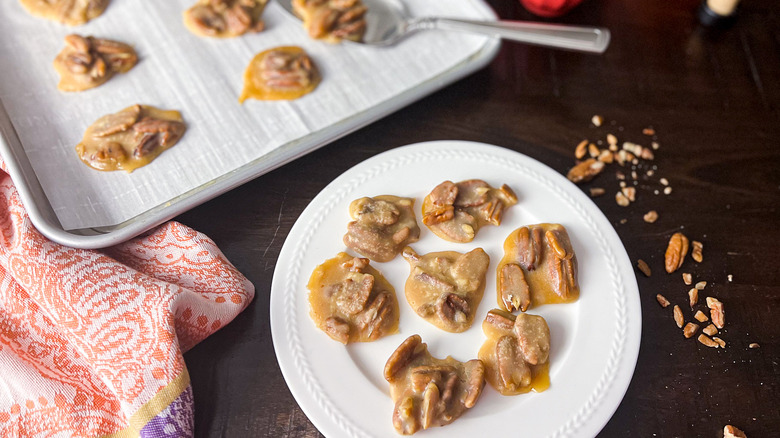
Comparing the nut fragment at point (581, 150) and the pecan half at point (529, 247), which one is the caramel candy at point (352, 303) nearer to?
the pecan half at point (529, 247)

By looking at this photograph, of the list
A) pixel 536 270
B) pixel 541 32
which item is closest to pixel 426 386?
pixel 536 270

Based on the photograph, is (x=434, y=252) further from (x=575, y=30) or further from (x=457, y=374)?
(x=575, y=30)

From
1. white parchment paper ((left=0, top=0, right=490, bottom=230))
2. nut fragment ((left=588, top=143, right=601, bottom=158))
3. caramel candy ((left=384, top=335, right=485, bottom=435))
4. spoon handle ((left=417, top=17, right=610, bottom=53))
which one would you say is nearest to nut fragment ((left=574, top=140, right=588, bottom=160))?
nut fragment ((left=588, top=143, right=601, bottom=158))

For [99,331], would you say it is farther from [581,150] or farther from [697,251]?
[697,251]

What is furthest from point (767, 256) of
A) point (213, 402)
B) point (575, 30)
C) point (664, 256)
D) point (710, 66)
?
point (213, 402)

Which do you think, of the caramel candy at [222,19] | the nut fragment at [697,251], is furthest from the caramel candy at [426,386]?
the caramel candy at [222,19]

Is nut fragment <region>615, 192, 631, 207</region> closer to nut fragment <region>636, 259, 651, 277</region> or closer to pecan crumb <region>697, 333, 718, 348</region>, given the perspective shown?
nut fragment <region>636, 259, 651, 277</region>
